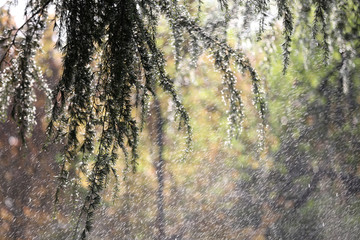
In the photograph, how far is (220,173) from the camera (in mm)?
9062

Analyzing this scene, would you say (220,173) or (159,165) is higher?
(159,165)

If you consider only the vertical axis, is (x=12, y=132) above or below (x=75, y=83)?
above

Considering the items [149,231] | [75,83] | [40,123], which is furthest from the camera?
[149,231]

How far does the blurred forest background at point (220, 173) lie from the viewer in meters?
8.13

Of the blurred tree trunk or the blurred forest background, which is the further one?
the blurred tree trunk

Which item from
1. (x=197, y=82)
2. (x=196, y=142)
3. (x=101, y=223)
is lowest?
(x=101, y=223)

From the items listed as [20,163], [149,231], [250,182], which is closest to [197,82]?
[250,182]

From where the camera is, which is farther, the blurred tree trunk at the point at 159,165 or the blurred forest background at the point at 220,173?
the blurred tree trunk at the point at 159,165

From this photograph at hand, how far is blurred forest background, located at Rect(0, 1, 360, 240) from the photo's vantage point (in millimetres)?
8133

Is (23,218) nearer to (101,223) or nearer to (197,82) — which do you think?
(101,223)

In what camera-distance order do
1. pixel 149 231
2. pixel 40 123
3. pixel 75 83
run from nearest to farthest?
pixel 75 83 → pixel 40 123 → pixel 149 231

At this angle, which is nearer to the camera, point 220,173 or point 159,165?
point 159,165

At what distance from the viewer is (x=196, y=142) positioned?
8.73 metres

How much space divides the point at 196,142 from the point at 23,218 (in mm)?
3256
